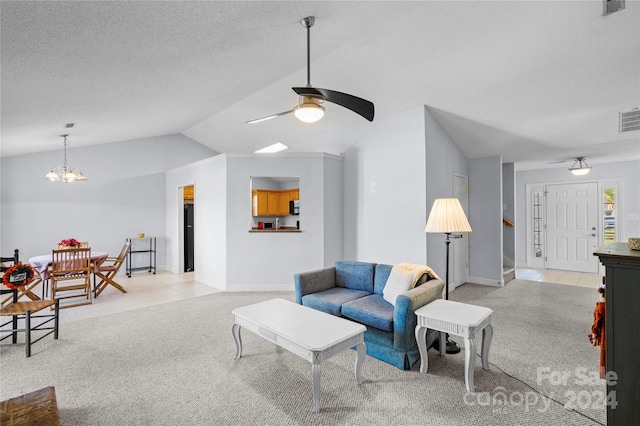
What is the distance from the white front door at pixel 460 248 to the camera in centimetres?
537

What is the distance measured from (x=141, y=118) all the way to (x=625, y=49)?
6127mm

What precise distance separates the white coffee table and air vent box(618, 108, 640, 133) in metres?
4.19

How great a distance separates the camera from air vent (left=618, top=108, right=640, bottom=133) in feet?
12.3

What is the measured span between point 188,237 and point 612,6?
293 inches

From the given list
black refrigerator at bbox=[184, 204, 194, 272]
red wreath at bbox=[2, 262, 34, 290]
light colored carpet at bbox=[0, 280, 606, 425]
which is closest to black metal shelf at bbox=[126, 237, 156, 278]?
black refrigerator at bbox=[184, 204, 194, 272]

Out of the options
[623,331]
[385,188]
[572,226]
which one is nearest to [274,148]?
[385,188]

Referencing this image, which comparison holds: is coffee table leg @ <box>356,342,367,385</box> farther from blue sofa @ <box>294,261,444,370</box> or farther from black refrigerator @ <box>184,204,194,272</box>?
black refrigerator @ <box>184,204,194,272</box>

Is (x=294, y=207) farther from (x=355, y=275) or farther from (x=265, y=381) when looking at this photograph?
(x=265, y=381)

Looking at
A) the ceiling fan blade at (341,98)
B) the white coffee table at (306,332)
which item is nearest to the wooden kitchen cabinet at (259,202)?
the white coffee table at (306,332)

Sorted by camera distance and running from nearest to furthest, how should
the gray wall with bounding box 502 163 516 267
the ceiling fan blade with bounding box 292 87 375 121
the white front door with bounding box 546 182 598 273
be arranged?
1. the ceiling fan blade with bounding box 292 87 375 121
2. the gray wall with bounding box 502 163 516 267
3. the white front door with bounding box 546 182 598 273

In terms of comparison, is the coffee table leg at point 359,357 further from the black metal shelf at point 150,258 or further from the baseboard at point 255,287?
the black metal shelf at point 150,258

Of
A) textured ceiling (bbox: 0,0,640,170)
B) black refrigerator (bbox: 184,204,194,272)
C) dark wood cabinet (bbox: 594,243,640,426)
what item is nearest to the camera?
dark wood cabinet (bbox: 594,243,640,426)

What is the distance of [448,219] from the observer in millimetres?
3078

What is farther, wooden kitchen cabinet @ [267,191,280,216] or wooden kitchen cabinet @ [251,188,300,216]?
wooden kitchen cabinet @ [267,191,280,216]
